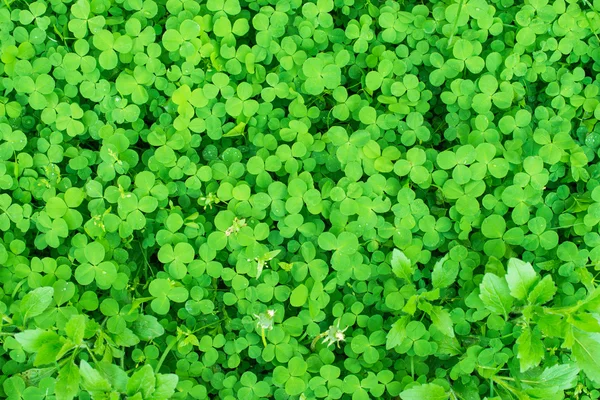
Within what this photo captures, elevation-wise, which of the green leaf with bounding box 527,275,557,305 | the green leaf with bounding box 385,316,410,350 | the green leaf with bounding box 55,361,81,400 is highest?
the green leaf with bounding box 527,275,557,305

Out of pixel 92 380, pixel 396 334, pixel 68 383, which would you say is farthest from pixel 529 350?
pixel 68 383

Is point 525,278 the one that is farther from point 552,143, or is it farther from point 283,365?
point 283,365

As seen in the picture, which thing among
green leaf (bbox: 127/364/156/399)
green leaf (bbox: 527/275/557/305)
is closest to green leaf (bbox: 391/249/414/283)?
green leaf (bbox: 527/275/557/305)

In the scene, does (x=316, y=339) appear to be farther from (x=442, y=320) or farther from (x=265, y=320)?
(x=442, y=320)

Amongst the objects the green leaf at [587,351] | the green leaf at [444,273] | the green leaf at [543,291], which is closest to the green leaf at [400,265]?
the green leaf at [444,273]

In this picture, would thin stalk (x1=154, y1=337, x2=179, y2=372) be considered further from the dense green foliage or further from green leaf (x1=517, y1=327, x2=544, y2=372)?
green leaf (x1=517, y1=327, x2=544, y2=372)

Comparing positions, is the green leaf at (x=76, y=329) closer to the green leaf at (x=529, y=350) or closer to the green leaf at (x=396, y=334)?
the green leaf at (x=396, y=334)

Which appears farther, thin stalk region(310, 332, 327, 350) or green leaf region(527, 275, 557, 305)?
thin stalk region(310, 332, 327, 350)
